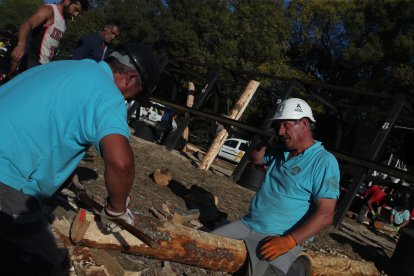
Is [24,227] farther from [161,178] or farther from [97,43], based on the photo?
[161,178]

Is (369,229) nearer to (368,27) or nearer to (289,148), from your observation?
(289,148)

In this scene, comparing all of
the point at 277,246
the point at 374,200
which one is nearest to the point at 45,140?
the point at 277,246

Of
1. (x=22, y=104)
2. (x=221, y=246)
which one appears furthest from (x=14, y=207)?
(x=221, y=246)

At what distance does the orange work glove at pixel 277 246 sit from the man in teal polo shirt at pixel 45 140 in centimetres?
170

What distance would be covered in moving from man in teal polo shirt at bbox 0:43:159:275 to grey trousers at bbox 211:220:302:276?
182 centimetres

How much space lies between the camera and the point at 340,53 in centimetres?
3045

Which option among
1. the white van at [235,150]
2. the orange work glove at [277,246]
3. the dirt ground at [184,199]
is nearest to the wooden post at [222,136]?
the dirt ground at [184,199]

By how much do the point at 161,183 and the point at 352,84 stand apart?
2444 centimetres

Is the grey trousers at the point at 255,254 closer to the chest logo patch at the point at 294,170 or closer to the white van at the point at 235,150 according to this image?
the chest logo patch at the point at 294,170

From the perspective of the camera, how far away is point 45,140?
179 cm

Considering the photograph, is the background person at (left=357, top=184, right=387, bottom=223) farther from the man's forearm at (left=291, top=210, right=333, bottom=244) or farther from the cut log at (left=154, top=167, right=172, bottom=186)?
the man's forearm at (left=291, top=210, right=333, bottom=244)

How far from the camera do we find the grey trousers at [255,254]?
332cm

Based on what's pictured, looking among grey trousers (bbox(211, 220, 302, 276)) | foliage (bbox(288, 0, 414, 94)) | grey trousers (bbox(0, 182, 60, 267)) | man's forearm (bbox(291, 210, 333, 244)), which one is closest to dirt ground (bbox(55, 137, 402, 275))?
grey trousers (bbox(211, 220, 302, 276))

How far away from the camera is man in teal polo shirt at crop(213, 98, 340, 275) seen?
330cm
